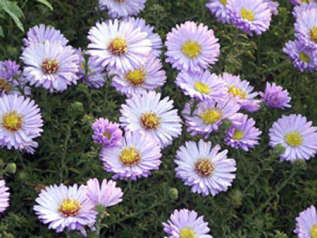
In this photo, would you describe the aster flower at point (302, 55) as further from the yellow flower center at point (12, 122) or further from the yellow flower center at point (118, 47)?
the yellow flower center at point (12, 122)

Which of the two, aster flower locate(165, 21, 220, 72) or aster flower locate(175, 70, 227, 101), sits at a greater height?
aster flower locate(165, 21, 220, 72)

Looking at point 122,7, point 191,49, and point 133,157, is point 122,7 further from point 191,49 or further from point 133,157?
point 133,157

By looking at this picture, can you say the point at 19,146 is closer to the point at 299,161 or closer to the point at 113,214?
the point at 113,214

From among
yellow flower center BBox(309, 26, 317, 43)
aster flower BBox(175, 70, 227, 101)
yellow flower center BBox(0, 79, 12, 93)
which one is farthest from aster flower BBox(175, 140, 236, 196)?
yellow flower center BBox(309, 26, 317, 43)

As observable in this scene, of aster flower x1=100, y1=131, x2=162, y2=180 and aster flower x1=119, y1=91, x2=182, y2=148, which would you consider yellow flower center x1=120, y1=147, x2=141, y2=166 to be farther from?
aster flower x1=119, y1=91, x2=182, y2=148

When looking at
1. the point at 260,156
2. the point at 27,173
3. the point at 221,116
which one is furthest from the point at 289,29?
the point at 27,173
